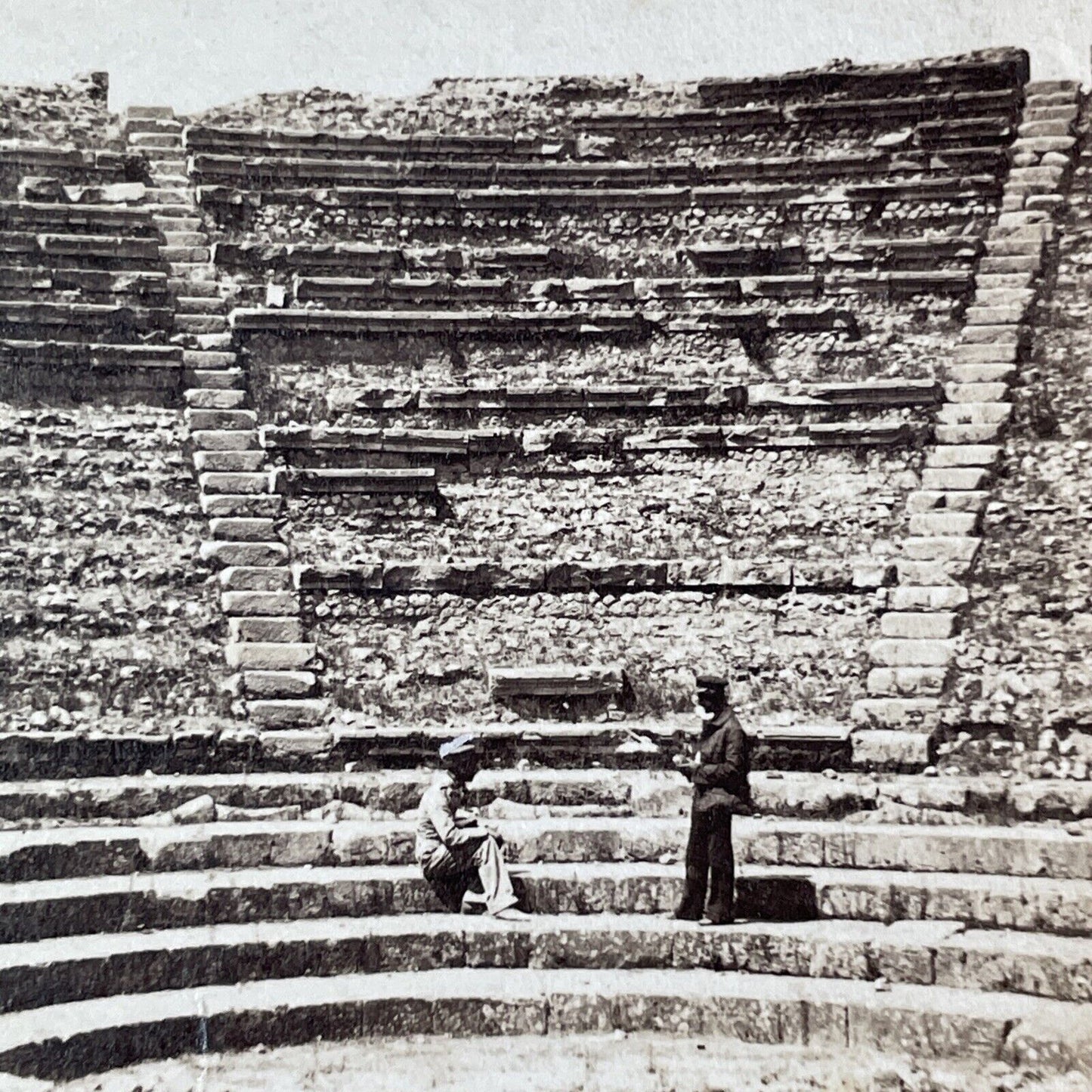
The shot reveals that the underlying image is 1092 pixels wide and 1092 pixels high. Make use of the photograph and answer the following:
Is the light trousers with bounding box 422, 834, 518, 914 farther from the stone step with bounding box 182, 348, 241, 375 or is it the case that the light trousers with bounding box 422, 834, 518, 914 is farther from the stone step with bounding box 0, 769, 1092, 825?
the stone step with bounding box 182, 348, 241, 375

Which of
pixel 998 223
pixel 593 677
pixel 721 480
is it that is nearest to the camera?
pixel 593 677

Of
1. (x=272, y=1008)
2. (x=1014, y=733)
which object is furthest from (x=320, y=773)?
(x=1014, y=733)

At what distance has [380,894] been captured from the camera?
4555mm

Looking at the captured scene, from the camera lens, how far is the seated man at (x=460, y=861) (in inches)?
178

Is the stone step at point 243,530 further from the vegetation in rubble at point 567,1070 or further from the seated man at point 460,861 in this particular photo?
the vegetation in rubble at point 567,1070

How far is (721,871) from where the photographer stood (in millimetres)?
4461

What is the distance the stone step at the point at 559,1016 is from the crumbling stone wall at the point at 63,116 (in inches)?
178

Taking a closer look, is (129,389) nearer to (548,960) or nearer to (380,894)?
(380,894)

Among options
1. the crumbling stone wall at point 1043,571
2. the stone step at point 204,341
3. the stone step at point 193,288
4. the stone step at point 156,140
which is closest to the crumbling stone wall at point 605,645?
the crumbling stone wall at point 1043,571

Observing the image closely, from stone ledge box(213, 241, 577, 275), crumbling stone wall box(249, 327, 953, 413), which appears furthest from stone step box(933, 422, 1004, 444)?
stone ledge box(213, 241, 577, 275)

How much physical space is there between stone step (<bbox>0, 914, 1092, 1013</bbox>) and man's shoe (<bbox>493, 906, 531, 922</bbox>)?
4 cm

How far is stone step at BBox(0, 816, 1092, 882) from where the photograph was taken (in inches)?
179

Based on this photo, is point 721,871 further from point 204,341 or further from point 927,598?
point 204,341

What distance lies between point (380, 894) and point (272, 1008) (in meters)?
0.71
